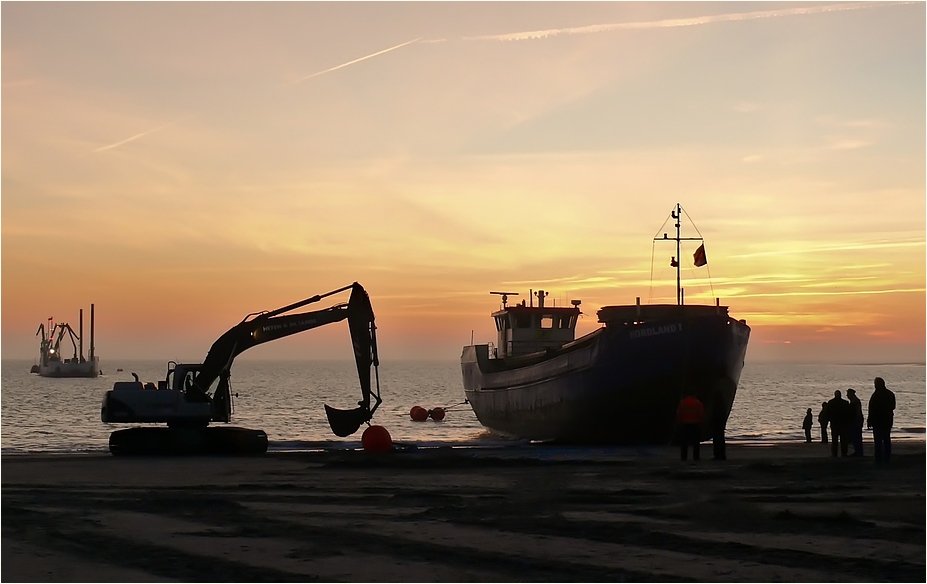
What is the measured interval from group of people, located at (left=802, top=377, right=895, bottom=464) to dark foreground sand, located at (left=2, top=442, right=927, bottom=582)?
63 cm

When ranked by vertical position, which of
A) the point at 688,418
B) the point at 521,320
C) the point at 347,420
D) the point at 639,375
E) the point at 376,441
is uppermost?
the point at 521,320

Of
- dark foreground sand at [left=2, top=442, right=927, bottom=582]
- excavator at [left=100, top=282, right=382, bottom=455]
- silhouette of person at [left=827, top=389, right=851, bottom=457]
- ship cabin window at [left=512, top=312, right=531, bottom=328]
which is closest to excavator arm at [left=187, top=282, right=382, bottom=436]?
excavator at [left=100, top=282, right=382, bottom=455]

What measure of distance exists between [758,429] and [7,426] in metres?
45.2

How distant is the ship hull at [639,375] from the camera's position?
36875 millimetres

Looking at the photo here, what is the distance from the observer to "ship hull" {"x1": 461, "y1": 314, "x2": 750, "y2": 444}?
121 feet

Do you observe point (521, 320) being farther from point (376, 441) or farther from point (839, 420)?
point (839, 420)

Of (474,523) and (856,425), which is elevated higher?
(856,425)

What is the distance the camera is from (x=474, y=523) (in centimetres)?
1545

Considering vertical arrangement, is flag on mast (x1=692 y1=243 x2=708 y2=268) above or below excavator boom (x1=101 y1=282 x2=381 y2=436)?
above

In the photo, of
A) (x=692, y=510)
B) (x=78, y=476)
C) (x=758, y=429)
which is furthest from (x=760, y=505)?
(x=758, y=429)

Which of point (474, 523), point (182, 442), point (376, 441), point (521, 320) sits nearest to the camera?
point (474, 523)

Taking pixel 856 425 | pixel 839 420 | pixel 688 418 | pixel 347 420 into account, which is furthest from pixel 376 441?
pixel 856 425

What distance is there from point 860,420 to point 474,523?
16440 millimetres

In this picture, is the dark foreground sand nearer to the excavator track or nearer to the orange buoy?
the excavator track
